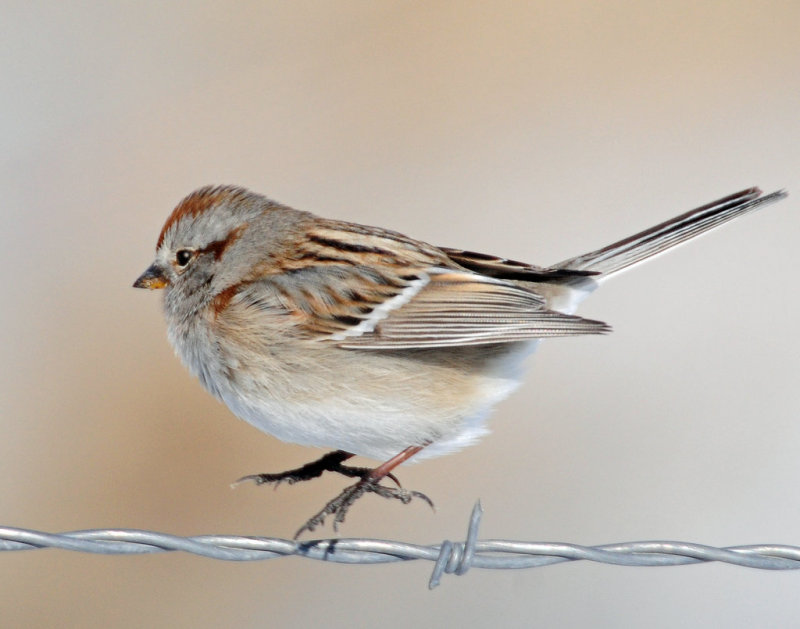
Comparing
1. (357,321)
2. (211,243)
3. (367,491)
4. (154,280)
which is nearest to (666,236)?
(357,321)

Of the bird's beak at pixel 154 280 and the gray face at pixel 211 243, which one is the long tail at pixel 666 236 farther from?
the bird's beak at pixel 154 280

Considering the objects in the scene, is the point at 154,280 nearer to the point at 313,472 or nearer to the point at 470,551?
the point at 313,472

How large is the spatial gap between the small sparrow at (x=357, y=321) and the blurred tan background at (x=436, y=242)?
2456 mm

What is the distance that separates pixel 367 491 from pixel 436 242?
4.38 m

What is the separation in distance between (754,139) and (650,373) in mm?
2318

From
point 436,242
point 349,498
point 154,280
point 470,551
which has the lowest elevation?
point 470,551

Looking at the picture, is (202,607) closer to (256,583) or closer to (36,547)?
(256,583)

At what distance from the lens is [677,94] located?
28.5ft

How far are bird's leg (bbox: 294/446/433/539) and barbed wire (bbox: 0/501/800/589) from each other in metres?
0.52

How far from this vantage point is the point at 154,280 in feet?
13.1

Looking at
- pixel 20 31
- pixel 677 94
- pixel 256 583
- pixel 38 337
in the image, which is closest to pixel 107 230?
pixel 38 337

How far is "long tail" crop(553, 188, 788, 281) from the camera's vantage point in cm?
391

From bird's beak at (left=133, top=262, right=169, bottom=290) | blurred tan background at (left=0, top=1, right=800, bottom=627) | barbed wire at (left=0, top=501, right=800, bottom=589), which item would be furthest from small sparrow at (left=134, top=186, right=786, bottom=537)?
blurred tan background at (left=0, top=1, right=800, bottom=627)

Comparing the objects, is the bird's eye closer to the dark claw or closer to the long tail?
the dark claw
